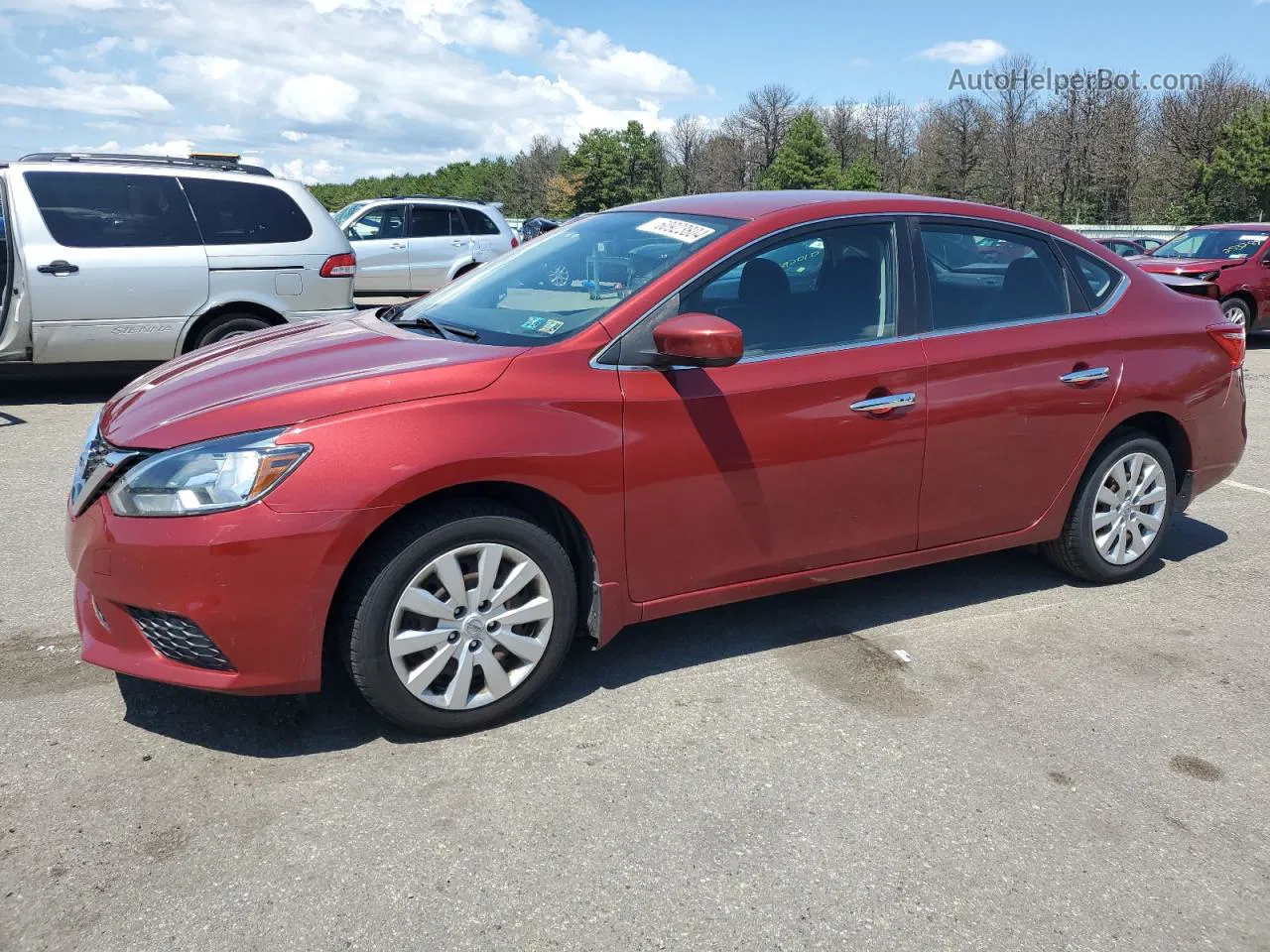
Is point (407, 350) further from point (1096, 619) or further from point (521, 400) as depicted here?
point (1096, 619)

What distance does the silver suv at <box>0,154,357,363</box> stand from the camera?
802 cm

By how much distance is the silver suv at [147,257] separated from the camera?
8.02 m

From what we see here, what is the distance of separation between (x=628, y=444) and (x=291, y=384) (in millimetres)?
1044

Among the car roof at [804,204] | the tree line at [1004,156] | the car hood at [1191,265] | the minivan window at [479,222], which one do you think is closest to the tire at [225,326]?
the car roof at [804,204]

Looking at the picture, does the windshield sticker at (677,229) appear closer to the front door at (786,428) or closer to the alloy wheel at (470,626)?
the front door at (786,428)

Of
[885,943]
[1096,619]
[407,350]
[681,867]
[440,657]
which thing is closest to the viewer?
[885,943]

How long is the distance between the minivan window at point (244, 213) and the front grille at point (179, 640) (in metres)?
6.18

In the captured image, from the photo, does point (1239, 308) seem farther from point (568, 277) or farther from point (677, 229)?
point (568, 277)

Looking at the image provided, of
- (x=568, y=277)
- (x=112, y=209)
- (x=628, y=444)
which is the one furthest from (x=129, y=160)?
(x=628, y=444)

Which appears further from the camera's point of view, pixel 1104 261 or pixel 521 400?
pixel 1104 261

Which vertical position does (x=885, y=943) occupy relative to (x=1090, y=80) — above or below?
below

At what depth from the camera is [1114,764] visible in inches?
129

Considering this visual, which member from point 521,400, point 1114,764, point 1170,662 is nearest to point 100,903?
point 521,400

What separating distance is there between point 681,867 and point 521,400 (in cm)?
142
